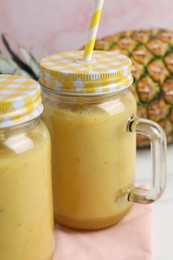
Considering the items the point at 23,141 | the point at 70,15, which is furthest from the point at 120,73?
the point at 70,15

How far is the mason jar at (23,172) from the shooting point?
20.5 inches

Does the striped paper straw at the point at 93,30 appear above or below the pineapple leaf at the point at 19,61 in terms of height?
above

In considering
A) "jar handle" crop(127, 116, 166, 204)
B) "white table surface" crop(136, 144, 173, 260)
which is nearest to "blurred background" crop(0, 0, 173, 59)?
"white table surface" crop(136, 144, 173, 260)

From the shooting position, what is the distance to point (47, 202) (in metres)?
0.60

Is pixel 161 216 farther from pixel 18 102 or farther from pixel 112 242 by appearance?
pixel 18 102

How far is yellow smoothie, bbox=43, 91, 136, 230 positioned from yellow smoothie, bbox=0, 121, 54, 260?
63mm

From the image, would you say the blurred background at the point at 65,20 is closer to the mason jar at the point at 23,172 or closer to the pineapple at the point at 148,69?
the pineapple at the point at 148,69

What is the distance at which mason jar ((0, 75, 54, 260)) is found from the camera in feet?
1.71

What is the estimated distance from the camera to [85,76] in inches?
23.9

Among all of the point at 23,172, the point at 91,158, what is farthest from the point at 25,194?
the point at 91,158

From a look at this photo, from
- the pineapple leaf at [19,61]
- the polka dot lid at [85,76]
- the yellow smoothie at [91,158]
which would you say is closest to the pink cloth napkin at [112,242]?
the yellow smoothie at [91,158]

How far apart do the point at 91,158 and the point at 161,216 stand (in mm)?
190

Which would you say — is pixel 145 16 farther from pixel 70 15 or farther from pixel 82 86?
pixel 82 86

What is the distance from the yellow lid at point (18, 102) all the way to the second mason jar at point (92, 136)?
7 cm
